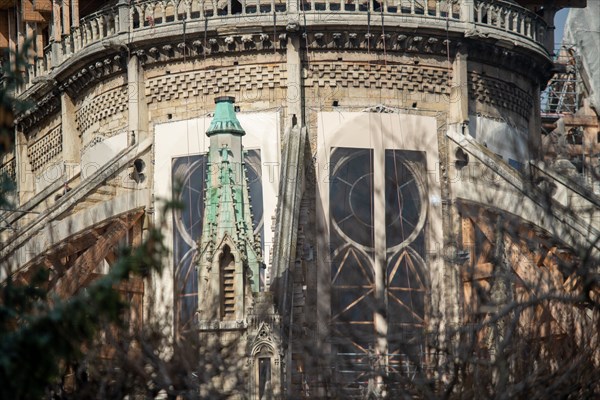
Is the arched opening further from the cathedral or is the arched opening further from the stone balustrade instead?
the stone balustrade

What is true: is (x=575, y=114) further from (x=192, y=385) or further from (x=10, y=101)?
(x=10, y=101)

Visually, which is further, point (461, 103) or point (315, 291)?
point (461, 103)

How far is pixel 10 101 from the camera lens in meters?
21.5

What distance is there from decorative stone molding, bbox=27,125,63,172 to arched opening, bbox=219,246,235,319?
33.6 ft

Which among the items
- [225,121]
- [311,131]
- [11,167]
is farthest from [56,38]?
[225,121]

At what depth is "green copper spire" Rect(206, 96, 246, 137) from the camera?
35.3 metres

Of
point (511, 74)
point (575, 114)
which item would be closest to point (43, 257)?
point (511, 74)

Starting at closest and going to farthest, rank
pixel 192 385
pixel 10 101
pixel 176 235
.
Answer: pixel 10 101
pixel 192 385
pixel 176 235

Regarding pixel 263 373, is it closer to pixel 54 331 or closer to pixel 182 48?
pixel 182 48

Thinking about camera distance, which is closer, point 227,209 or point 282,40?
point 227,209

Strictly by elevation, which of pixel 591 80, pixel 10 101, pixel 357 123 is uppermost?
pixel 591 80

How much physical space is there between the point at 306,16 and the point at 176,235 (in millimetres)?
4736

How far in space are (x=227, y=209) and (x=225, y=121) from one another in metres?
1.70

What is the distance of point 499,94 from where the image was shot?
41.6 meters
